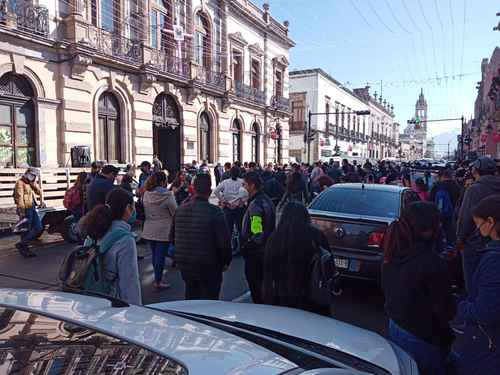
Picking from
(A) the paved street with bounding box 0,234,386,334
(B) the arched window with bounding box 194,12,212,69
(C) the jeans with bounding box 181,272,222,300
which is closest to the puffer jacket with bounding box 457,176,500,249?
(A) the paved street with bounding box 0,234,386,334

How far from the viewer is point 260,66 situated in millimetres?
28766

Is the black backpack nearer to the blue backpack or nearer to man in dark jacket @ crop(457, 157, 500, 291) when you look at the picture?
man in dark jacket @ crop(457, 157, 500, 291)

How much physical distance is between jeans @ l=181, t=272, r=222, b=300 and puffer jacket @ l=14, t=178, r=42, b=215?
194 inches

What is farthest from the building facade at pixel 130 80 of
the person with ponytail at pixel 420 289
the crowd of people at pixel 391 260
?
the person with ponytail at pixel 420 289

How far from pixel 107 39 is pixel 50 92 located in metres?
3.46

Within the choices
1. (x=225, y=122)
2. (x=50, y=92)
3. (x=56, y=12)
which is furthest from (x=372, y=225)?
(x=225, y=122)

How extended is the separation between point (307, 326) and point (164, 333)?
1.24 m

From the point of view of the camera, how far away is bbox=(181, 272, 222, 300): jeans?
4.13m

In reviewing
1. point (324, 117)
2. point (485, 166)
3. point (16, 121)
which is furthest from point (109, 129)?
point (324, 117)

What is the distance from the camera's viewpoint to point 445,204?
716cm

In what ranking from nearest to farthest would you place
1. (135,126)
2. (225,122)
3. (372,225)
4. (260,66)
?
1. (372,225)
2. (135,126)
3. (225,122)
4. (260,66)

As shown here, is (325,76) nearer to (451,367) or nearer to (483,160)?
(483,160)

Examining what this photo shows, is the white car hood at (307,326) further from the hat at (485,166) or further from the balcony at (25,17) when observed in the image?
the balcony at (25,17)

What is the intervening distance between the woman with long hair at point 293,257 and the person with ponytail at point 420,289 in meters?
0.71
